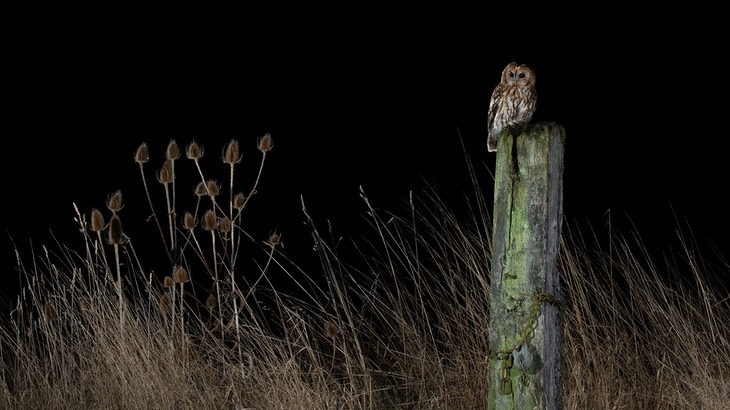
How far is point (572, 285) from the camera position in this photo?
14.1 ft

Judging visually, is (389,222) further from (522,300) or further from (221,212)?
(522,300)

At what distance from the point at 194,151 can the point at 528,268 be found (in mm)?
1488

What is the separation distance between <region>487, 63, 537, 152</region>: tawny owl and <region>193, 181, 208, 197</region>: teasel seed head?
117 cm

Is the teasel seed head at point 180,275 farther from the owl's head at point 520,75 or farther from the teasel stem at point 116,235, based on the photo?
the owl's head at point 520,75

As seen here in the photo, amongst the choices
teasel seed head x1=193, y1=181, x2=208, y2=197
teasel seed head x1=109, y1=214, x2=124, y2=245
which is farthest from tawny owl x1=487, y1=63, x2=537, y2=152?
teasel seed head x1=109, y1=214, x2=124, y2=245

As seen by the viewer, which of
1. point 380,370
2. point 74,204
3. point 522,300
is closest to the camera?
point 522,300

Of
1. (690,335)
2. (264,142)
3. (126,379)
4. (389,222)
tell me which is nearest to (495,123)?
(389,222)

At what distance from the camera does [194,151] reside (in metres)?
4.04

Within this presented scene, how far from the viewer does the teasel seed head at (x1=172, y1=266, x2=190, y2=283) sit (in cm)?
411

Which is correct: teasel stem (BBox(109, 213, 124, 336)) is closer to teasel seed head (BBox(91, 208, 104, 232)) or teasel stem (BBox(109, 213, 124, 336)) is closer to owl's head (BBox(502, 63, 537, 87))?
teasel seed head (BBox(91, 208, 104, 232))

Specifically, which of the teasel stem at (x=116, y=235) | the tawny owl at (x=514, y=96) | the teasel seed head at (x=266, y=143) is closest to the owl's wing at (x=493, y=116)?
the tawny owl at (x=514, y=96)

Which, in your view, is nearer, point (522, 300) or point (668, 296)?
point (522, 300)

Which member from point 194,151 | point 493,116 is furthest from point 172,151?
point 493,116

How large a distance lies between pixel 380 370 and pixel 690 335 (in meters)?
1.26
